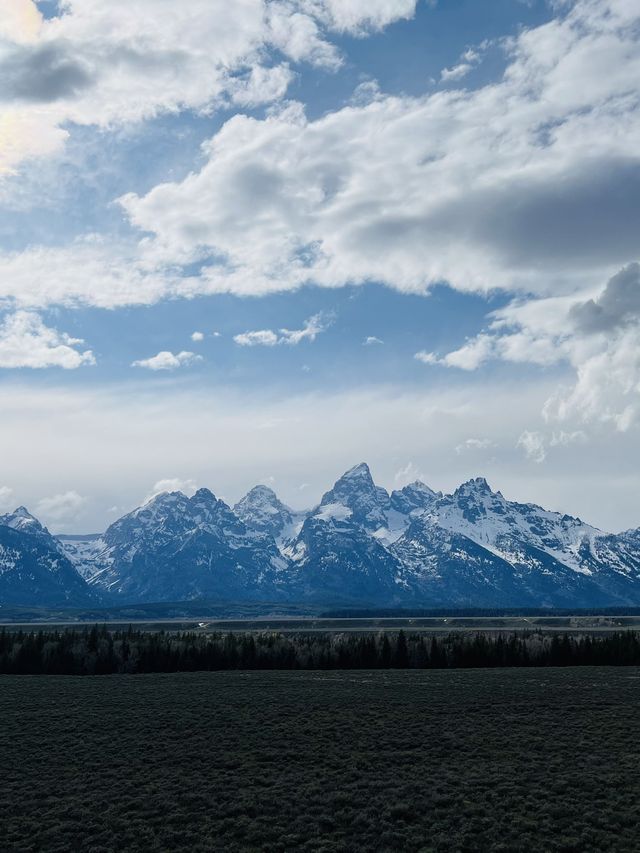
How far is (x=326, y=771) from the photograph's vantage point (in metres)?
39.9

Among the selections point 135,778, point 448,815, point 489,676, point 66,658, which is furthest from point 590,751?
point 66,658

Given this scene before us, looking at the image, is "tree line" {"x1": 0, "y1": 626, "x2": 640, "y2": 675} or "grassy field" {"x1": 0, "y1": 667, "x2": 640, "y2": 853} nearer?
"grassy field" {"x1": 0, "y1": 667, "x2": 640, "y2": 853}

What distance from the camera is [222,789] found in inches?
1465

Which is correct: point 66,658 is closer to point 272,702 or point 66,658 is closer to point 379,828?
point 272,702

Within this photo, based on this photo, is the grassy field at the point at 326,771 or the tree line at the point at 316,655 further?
the tree line at the point at 316,655

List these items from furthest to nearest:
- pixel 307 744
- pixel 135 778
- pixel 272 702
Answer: pixel 272 702, pixel 307 744, pixel 135 778

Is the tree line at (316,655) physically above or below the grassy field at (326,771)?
below

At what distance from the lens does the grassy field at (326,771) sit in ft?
101

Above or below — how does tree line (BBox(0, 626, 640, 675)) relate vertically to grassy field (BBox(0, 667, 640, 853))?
below

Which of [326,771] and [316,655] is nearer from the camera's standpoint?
[326,771]

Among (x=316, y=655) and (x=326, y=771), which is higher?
(x=326, y=771)

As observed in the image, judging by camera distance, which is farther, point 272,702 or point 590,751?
point 272,702

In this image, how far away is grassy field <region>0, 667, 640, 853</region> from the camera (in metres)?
30.7

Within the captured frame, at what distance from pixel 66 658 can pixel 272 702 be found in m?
83.9
